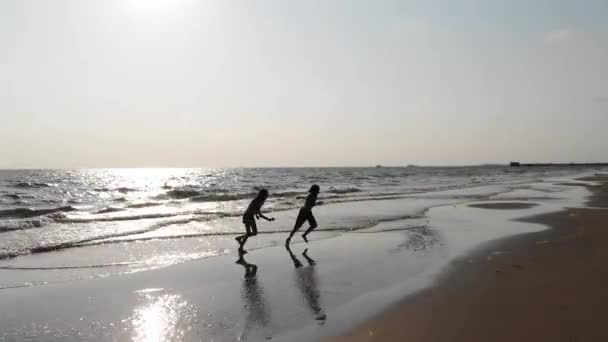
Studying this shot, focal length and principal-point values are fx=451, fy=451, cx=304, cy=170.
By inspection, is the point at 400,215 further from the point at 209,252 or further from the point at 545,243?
the point at 209,252

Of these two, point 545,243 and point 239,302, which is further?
point 545,243

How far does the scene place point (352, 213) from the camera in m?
21.5

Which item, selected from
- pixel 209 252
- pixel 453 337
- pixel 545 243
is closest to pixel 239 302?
pixel 453 337

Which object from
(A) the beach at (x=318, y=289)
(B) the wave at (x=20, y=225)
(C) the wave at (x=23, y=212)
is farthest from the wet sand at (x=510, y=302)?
(C) the wave at (x=23, y=212)

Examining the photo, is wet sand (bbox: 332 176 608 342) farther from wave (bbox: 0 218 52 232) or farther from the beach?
wave (bbox: 0 218 52 232)

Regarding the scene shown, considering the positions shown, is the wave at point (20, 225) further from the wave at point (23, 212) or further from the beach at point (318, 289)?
the beach at point (318, 289)

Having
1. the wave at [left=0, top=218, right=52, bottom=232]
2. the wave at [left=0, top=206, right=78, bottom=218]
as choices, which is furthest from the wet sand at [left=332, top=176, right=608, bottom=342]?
the wave at [left=0, top=206, right=78, bottom=218]

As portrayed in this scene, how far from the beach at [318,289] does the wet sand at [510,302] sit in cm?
2

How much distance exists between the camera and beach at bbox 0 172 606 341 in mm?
5848

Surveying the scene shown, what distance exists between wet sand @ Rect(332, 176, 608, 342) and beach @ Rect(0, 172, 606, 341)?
0.08 feet

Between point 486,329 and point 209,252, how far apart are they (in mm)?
8061

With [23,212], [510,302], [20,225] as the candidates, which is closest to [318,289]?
[510,302]

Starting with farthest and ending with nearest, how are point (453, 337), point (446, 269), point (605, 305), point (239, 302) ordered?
point (446, 269) < point (239, 302) < point (605, 305) < point (453, 337)

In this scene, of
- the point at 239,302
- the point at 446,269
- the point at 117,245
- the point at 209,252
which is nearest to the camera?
the point at 239,302
